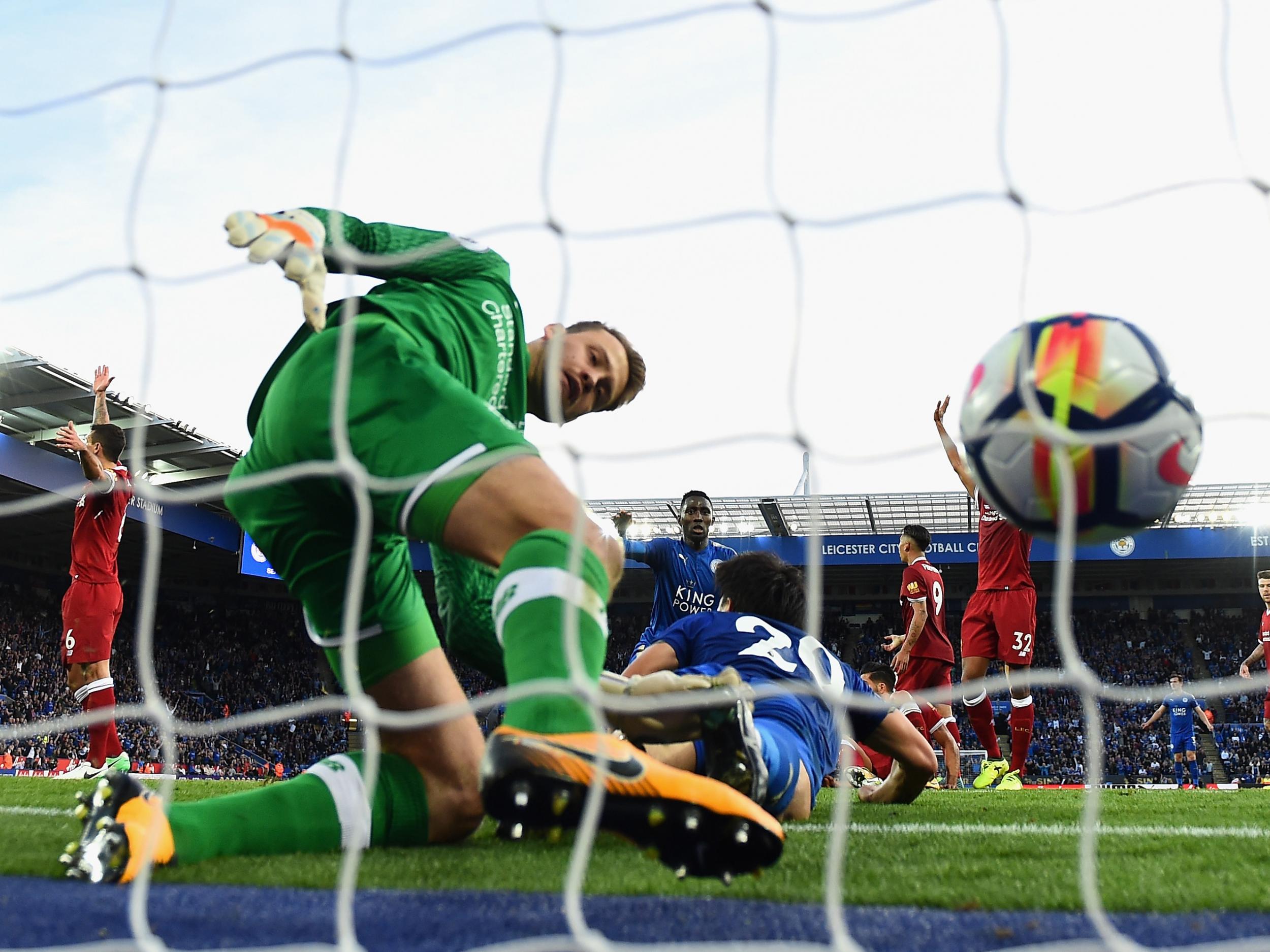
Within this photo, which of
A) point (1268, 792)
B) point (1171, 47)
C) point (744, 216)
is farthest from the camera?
point (1268, 792)

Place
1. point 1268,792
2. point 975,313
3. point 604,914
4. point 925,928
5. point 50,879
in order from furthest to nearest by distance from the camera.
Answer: point 1268,792, point 975,313, point 50,879, point 604,914, point 925,928

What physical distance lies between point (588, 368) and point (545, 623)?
1.04 meters

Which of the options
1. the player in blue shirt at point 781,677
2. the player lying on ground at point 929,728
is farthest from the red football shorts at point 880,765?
the player in blue shirt at point 781,677

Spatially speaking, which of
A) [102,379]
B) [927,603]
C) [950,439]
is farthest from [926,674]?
[102,379]

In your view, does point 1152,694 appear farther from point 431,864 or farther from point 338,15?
point 338,15

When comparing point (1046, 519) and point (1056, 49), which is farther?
point (1056, 49)

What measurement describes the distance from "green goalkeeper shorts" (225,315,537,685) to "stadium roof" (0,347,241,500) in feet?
41.7

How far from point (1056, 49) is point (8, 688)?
19754 mm

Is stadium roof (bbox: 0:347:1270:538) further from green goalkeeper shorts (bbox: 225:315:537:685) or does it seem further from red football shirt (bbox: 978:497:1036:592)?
green goalkeeper shorts (bbox: 225:315:537:685)

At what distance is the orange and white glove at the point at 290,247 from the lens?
1806 mm

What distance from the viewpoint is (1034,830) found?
10.1 feet

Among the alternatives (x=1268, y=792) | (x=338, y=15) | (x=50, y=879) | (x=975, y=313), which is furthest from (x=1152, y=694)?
(x=1268, y=792)

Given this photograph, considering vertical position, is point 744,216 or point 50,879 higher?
point 744,216

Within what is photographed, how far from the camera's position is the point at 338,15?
236 centimetres
